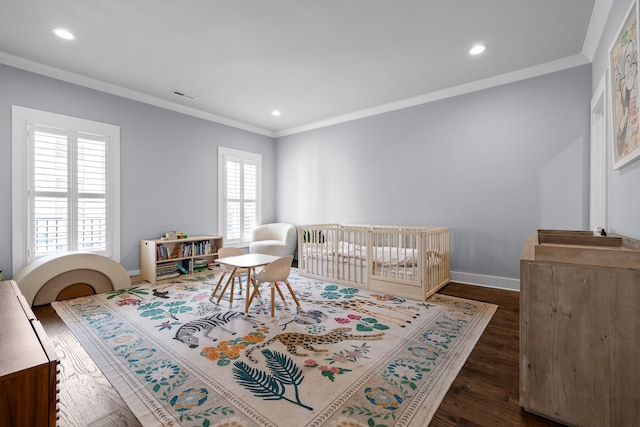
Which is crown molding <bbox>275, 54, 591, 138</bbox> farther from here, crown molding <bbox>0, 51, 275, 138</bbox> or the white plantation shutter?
the white plantation shutter

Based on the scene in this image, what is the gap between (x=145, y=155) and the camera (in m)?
4.41

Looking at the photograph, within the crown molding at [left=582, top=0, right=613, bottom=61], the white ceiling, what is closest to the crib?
the white ceiling

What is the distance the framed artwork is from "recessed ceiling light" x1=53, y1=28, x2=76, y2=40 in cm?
442

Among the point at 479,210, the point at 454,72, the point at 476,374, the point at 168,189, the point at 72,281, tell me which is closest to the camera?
the point at 476,374

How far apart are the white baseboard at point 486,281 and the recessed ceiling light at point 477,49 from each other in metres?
2.76

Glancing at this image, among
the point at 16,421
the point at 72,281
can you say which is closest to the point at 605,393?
the point at 16,421

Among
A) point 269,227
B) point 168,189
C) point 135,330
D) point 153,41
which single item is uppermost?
point 153,41

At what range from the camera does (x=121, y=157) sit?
4.16m

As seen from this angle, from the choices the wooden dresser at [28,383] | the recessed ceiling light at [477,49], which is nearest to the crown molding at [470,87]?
the recessed ceiling light at [477,49]

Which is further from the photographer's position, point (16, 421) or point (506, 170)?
point (506, 170)

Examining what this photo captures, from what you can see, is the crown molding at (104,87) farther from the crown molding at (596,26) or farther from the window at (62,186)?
the crown molding at (596,26)

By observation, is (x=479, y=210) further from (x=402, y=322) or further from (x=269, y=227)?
(x=269, y=227)

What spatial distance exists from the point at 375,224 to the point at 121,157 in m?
4.00

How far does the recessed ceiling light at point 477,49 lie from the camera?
3060 mm
